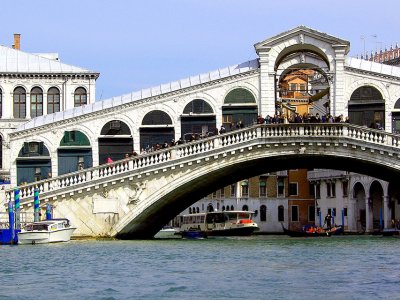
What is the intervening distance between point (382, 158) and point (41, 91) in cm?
1736

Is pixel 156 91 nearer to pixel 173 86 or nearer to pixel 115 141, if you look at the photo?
pixel 173 86

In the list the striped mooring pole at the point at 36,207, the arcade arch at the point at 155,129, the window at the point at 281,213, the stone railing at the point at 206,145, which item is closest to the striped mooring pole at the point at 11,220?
the striped mooring pole at the point at 36,207

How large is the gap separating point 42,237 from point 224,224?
22.8 metres

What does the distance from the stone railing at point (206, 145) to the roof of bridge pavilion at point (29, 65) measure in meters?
11.8

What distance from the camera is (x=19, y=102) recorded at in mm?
56000

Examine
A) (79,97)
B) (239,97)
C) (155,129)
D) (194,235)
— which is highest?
(79,97)

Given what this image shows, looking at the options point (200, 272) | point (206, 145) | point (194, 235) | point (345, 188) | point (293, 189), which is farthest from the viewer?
point (293, 189)

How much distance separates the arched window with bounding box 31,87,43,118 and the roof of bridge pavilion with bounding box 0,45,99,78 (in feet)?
2.83

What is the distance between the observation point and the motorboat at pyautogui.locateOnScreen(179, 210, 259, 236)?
63188 mm

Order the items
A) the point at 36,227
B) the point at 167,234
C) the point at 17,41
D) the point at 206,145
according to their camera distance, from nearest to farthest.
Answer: the point at 36,227 → the point at 206,145 → the point at 17,41 → the point at 167,234

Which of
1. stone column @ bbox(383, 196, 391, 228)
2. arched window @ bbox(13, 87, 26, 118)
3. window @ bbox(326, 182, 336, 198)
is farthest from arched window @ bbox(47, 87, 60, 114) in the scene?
window @ bbox(326, 182, 336, 198)

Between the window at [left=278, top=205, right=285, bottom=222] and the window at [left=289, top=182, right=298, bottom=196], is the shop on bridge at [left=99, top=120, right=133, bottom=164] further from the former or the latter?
the window at [left=289, top=182, right=298, bottom=196]

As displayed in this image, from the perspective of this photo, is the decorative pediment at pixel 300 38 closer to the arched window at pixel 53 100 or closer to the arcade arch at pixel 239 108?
the arcade arch at pixel 239 108

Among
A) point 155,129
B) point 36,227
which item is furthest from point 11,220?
point 155,129
